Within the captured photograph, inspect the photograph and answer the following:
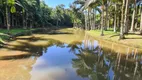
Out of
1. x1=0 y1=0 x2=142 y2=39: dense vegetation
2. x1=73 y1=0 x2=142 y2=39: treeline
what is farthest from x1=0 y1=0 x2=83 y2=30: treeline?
x1=73 y1=0 x2=142 y2=39: treeline

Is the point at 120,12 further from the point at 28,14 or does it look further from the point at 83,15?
the point at 83,15

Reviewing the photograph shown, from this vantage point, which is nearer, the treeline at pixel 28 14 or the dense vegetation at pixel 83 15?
the dense vegetation at pixel 83 15

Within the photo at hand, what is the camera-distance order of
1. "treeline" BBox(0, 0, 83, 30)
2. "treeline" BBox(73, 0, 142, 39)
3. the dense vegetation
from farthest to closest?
"treeline" BBox(0, 0, 83, 30)
the dense vegetation
"treeline" BBox(73, 0, 142, 39)

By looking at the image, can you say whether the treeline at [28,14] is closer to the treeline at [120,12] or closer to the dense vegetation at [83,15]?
the dense vegetation at [83,15]

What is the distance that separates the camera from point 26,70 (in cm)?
932

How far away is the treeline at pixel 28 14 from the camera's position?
116 ft

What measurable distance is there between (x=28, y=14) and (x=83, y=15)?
92.5ft

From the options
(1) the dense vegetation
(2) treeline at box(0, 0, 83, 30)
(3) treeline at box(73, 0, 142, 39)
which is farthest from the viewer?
(2) treeline at box(0, 0, 83, 30)

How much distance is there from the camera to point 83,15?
77188 mm

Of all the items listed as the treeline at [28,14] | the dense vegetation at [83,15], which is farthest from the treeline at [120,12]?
the treeline at [28,14]

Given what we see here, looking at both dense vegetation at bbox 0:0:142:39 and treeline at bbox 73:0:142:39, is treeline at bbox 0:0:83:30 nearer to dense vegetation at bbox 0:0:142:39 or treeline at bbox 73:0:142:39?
dense vegetation at bbox 0:0:142:39

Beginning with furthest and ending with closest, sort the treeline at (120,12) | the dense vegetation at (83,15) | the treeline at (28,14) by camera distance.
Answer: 1. the treeline at (28,14)
2. the dense vegetation at (83,15)
3. the treeline at (120,12)

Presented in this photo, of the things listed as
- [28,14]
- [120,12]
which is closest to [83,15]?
[28,14]

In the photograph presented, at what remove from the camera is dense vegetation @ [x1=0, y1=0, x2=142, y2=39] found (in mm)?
29478
